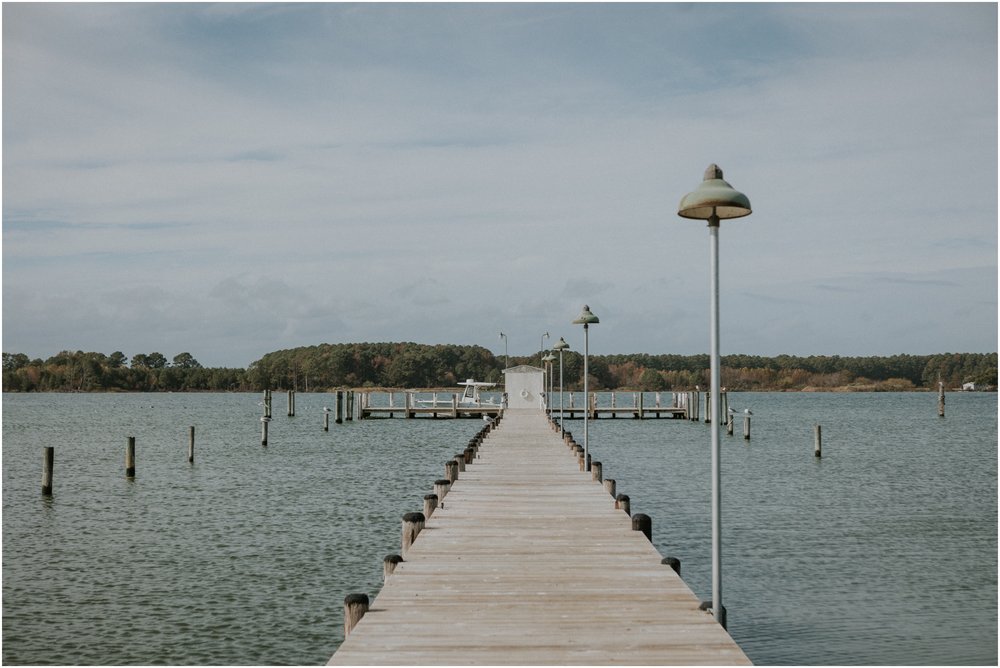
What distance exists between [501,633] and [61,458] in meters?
38.2

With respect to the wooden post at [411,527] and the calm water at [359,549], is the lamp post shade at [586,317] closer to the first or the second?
the calm water at [359,549]

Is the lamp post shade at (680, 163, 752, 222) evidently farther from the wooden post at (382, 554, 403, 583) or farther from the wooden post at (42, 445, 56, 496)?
the wooden post at (42, 445, 56, 496)

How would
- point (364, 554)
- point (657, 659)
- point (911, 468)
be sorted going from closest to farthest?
point (657, 659) < point (364, 554) < point (911, 468)

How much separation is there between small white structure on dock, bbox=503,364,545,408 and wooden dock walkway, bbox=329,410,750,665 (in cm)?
3749

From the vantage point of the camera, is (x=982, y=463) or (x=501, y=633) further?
(x=982, y=463)

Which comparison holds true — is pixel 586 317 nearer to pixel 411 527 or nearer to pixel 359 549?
pixel 359 549

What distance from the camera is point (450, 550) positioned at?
11.1m

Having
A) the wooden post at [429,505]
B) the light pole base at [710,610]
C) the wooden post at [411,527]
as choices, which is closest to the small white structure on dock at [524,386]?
the wooden post at [429,505]

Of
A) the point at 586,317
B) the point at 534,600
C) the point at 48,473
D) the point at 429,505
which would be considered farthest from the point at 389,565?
the point at 48,473

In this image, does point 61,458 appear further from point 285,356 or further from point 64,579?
point 285,356

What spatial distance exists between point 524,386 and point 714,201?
45047 millimetres

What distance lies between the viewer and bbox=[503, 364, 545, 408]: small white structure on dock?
5231 centimetres

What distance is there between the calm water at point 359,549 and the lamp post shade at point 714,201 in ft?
20.1

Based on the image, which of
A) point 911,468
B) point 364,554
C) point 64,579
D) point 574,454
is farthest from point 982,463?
point 64,579
